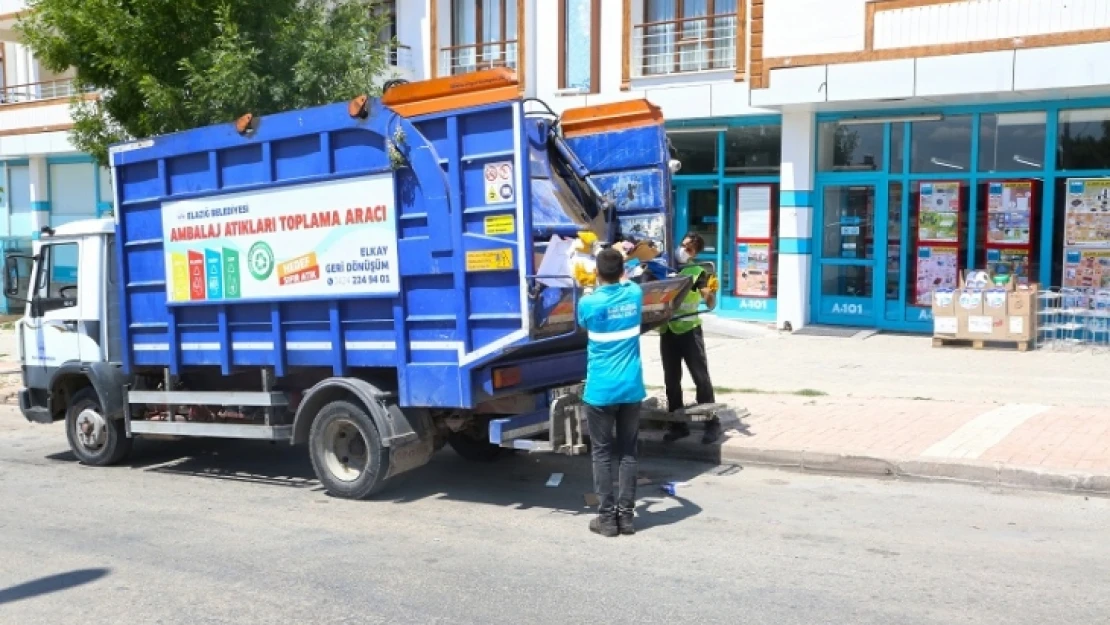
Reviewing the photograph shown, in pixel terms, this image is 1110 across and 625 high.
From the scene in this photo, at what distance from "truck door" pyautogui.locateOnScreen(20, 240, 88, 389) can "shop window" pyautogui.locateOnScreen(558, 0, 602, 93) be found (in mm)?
11296

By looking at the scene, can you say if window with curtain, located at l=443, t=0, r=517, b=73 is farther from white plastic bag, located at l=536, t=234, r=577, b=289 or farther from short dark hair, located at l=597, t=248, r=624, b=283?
short dark hair, located at l=597, t=248, r=624, b=283

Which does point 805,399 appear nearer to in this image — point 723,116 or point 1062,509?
point 1062,509

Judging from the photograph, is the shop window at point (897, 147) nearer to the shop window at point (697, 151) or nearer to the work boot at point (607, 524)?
the shop window at point (697, 151)

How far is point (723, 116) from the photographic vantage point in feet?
58.4

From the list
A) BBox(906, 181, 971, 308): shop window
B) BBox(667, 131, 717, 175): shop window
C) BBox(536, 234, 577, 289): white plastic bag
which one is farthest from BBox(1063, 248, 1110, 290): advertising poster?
BBox(536, 234, 577, 289): white plastic bag

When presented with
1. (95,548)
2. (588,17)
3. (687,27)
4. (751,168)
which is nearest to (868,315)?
(751,168)

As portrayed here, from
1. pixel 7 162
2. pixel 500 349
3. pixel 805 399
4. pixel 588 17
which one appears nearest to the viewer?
pixel 500 349

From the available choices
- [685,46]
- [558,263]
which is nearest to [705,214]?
[685,46]

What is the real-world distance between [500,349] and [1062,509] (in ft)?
13.0

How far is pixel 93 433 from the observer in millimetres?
9547

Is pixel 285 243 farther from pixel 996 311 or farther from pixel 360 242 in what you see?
pixel 996 311

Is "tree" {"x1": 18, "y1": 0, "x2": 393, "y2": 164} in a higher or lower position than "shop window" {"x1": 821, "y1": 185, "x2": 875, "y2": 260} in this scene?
higher

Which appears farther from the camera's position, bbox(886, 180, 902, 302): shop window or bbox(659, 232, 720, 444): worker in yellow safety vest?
bbox(886, 180, 902, 302): shop window

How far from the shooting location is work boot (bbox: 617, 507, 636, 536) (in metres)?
6.74
